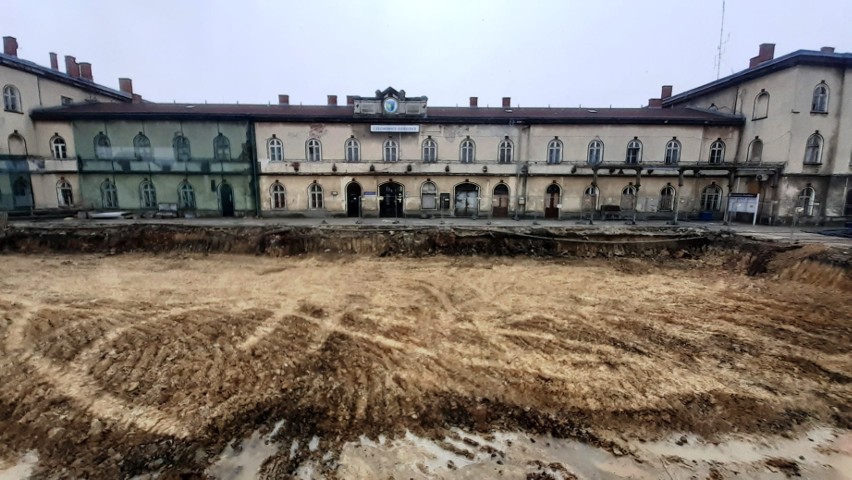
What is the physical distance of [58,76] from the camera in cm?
2520

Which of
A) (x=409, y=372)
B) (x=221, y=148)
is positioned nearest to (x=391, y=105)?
(x=221, y=148)

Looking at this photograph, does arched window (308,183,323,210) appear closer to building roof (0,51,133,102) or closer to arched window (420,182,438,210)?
arched window (420,182,438,210)

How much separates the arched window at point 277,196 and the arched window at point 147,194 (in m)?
7.94

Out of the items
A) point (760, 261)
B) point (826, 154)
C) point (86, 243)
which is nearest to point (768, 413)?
point (760, 261)

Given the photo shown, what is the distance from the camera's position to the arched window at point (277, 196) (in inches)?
1014

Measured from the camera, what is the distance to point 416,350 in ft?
29.4

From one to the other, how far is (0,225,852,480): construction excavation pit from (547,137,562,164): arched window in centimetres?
1240

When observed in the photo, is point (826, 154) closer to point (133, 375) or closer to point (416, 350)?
point (416, 350)

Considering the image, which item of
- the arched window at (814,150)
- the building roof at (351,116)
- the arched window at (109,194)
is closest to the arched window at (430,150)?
the building roof at (351,116)

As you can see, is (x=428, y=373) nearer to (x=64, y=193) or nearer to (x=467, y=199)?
(x=467, y=199)

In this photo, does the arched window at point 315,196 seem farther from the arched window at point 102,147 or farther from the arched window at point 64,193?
the arched window at point 64,193

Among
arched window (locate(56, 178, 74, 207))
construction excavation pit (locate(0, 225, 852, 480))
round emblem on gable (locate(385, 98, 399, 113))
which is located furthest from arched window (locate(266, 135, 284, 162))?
arched window (locate(56, 178, 74, 207))

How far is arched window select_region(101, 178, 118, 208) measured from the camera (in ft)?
83.5

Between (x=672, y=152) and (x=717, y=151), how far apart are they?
302cm
